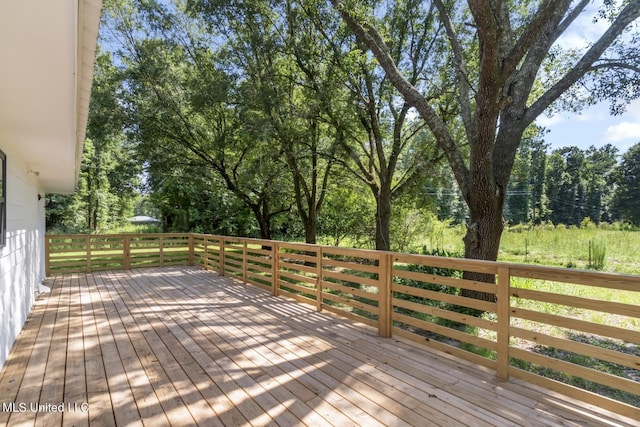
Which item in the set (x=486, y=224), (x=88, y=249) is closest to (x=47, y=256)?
(x=88, y=249)

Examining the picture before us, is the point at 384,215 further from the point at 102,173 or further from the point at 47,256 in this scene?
the point at 102,173

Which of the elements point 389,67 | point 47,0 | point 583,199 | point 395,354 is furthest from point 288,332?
point 583,199

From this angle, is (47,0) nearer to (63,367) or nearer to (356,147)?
(63,367)

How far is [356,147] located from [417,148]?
5.10ft

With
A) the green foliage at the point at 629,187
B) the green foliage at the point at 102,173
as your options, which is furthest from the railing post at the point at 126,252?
the green foliage at the point at 629,187

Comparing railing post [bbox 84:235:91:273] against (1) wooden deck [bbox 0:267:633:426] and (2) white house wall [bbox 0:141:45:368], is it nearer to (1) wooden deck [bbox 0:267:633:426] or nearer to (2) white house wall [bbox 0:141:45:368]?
(2) white house wall [bbox 0:141:45:368]

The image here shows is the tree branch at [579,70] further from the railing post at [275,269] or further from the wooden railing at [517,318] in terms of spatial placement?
the railing post at [275,269]

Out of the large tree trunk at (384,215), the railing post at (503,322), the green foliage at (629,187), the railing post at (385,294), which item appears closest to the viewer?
the railing post at (503,322)

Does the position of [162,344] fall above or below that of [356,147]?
below

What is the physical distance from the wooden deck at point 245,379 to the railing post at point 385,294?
0.56 ft

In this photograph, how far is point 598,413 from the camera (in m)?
2.05

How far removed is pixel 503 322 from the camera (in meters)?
2.54

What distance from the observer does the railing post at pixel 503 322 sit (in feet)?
8.25

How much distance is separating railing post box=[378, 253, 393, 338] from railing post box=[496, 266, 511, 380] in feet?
3.57
